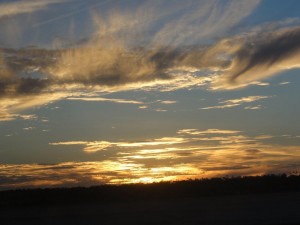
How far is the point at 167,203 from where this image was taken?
1330 inches

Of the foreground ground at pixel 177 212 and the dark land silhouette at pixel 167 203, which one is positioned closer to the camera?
the foreground ground at pixel 177 212

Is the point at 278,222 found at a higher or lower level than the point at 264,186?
lower

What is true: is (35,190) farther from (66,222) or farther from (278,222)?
(278,222)

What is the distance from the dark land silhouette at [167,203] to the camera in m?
26.1

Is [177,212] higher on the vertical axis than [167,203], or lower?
lower

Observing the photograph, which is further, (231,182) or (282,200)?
(231,182)

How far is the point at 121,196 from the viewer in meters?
39.2

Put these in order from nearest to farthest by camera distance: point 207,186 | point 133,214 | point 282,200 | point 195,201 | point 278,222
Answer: point 278,222, point 133,214, point 282,200, point 195,201, point 207,186

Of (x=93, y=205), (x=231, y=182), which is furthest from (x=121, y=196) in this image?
(x=231, y=182)

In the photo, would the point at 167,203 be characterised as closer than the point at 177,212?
No

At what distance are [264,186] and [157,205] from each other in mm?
12207

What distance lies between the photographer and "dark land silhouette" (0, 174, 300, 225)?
85.5 feet

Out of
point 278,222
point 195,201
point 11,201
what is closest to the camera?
point 278,222

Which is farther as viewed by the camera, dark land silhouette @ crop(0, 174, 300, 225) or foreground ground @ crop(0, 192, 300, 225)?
dark land silhouette @ crop(0, 174, 300, 225)
